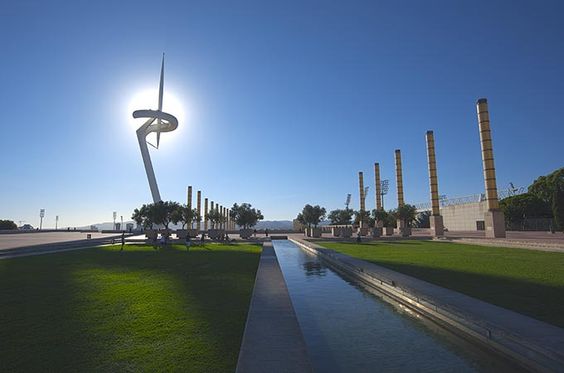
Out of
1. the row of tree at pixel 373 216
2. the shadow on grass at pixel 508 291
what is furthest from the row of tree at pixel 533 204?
the shadow on grass at pixel 508 291

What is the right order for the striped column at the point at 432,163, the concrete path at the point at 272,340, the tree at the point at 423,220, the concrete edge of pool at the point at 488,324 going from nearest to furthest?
1. the concrete path at the point at 272,340
2. the concrete edge of pool at the point at 488,324
3. the striped column at the point at 432,163
4. the tree at the point at 423,220

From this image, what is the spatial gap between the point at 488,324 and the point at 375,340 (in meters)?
1.97

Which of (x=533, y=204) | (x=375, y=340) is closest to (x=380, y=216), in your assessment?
(x=533, y=204)

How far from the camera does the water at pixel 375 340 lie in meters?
5.38

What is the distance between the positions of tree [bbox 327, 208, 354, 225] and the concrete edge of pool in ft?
213

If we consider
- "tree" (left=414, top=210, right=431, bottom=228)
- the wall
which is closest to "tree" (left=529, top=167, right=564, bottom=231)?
the wall

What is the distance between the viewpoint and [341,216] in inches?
2985

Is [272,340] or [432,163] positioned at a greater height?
[432,163]

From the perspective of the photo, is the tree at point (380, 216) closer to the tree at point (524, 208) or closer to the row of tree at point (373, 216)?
the row of tree at point (373, 216)

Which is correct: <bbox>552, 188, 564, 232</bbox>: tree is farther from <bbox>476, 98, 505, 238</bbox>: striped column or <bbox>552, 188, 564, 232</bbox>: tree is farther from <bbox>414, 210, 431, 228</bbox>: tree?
<bbox>414, 210, 431, 228</bbox>: tree

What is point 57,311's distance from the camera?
25.7ft

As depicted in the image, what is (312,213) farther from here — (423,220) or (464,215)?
(423,220)

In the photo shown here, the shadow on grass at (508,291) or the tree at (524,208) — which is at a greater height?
the tree at (524,208)

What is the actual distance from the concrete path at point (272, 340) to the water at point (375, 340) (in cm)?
43
